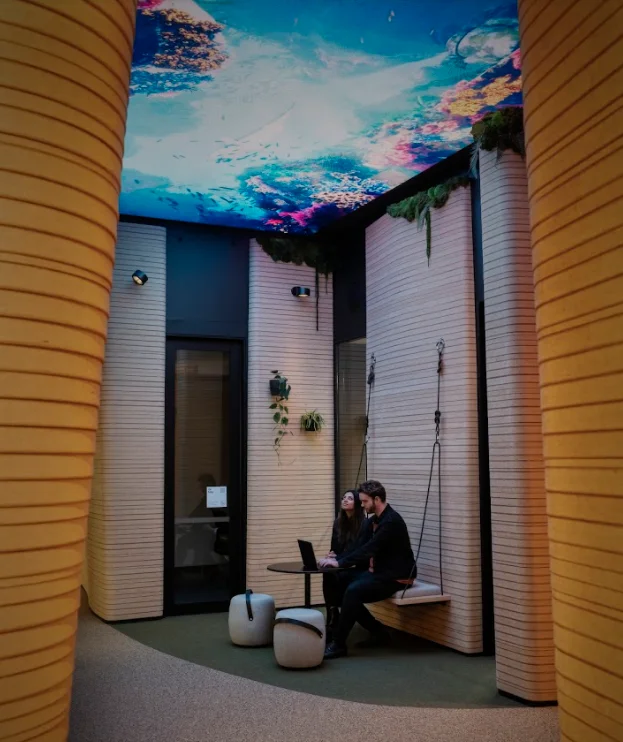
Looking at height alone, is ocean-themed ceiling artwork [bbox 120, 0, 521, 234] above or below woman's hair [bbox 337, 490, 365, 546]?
above

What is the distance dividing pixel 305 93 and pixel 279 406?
373cm

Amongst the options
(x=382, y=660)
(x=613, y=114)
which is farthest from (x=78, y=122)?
(x=382, y=660)

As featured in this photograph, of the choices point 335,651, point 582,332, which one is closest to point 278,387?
point 335,651

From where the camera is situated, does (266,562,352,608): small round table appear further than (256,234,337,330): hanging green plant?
No

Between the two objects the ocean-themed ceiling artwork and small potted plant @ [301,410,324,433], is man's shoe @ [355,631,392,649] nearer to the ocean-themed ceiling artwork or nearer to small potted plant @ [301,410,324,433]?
small potted plant @ [301,410,324,433]

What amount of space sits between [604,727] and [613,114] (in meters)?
1.70

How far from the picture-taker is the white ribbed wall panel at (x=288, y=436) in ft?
25.8

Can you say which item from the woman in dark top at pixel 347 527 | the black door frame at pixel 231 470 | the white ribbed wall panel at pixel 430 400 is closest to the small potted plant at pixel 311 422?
the black door frame at pixel 231 470

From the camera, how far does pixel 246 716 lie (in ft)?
14.4

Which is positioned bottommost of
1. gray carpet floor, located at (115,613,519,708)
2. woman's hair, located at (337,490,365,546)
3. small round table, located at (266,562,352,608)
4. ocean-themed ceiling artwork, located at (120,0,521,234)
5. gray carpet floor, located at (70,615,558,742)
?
gray carpet floor, located at (115,613,519,708)

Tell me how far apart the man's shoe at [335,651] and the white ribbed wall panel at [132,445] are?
2307 millimetres

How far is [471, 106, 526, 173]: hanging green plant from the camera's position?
16.6 ft

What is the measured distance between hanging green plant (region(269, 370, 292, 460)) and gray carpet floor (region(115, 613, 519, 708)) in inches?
84.8

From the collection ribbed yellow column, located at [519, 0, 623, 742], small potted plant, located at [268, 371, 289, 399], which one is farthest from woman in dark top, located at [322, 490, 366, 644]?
ribbed yellow column, located at [519, 0, 623, 742]
